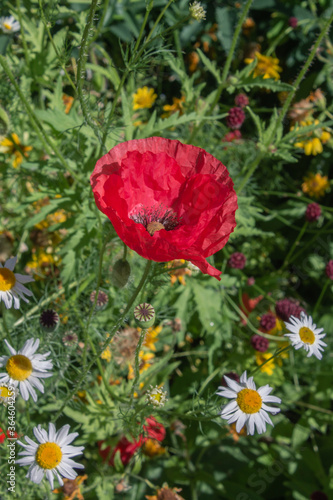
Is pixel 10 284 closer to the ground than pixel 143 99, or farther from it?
closer to the ground

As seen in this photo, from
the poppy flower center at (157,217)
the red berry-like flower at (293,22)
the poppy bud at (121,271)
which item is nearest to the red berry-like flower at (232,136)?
the red berry-like flower at (293,22)

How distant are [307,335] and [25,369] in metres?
0.78

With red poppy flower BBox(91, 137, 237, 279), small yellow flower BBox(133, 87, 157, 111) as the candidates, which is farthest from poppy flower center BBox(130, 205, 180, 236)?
small yellow flower BBox(133, 87, 157, 111)

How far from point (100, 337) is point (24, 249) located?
738 mm

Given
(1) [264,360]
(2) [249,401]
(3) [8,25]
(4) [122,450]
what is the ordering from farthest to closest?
(3) [8,25] → (1) [264,360] → (4) [122,450] → (2) [249,401]

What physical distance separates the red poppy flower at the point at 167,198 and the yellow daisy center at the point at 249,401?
0.38m

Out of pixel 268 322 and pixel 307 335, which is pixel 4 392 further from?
pixel 268 322

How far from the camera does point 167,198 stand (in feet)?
4.02

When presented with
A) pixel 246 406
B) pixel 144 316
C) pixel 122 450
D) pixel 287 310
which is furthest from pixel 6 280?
pixel 287 310

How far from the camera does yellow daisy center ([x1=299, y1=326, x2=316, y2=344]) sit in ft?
4.19

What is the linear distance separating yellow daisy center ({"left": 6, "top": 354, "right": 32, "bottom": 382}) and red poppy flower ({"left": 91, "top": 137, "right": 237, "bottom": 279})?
1.55ft

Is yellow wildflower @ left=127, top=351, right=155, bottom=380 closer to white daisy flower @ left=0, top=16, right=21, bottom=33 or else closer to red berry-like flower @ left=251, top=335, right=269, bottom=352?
red berry-like flower @ left=251, top=335, right=269, bottom=352

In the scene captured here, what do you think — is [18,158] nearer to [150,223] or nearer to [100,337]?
[100,337]

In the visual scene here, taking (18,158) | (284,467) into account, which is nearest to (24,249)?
(18,158)
